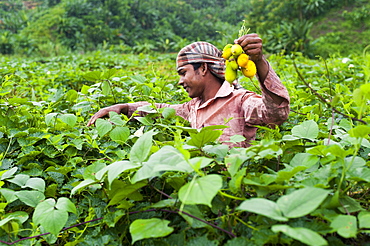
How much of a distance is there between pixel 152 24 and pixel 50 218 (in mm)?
15990

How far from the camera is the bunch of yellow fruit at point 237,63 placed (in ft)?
3.72

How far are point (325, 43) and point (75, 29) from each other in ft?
31.4

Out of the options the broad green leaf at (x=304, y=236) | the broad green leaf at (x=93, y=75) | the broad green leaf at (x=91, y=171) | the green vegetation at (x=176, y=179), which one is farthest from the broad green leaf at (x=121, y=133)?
the broad green leaf at (x=304, y=236)

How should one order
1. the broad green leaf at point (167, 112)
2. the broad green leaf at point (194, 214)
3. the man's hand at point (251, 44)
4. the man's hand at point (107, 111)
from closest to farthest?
1. the broad green leaf at point (194, 214)
2. the man's hand at point (251, 44)
3. the broad green leaf at point (167, 112)
4. the man's hand at point (107, 111)

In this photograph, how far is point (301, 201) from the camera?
667 millimetres

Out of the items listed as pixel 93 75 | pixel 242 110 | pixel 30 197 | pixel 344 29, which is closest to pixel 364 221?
pixel 30 197

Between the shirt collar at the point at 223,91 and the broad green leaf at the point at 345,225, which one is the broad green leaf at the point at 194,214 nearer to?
the broad green leaf at the point at 345,225

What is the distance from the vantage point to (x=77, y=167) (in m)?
1.43

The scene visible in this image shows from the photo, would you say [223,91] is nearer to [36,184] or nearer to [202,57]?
→ [202,57]

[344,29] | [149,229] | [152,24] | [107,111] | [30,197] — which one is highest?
[149,229]

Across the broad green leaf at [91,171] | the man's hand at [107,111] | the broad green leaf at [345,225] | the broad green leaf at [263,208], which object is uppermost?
the broad green leaf at [263,208]

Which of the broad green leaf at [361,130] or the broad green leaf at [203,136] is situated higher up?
the broad green leaf at [361,130]

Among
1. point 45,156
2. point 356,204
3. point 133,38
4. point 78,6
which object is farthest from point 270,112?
point 78,6

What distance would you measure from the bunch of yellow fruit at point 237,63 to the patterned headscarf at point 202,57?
0.59 meters
